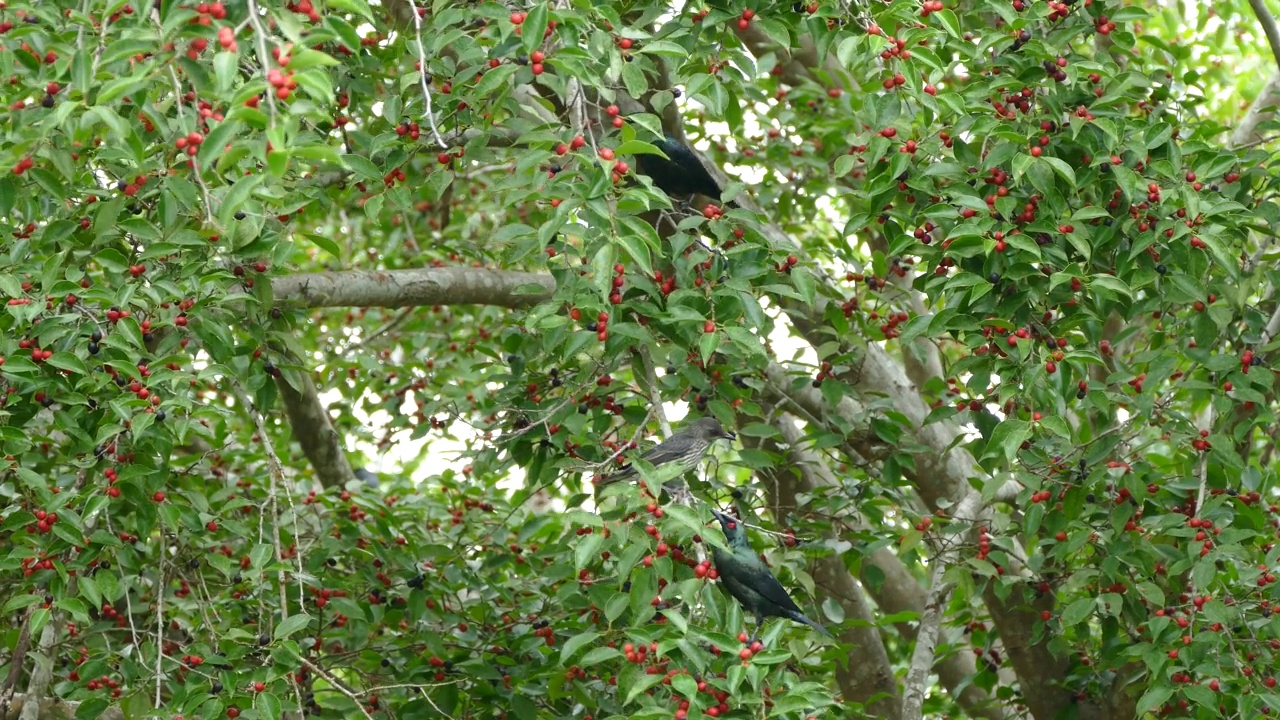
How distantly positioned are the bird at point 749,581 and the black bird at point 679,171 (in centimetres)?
113

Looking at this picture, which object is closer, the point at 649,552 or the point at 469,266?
the point at 649,552

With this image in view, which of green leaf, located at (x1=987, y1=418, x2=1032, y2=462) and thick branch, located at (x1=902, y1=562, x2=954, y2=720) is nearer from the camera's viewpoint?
green leaf, located at (x1=987, y1=418, x2=1032, y2=462)

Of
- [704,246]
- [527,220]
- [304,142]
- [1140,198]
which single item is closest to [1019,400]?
[1140,198]

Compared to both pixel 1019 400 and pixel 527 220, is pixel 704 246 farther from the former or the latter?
pixel 527 220

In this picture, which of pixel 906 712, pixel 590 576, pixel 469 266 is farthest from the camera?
pixel 469 266

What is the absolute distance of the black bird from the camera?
13.1 feet

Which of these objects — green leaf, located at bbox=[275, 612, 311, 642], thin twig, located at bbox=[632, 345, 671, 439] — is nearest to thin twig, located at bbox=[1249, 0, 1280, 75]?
thin twig, located at bbox=[632, 345, 671, 439]

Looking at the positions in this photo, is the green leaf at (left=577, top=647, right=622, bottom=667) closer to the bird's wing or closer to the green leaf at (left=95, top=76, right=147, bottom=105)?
the bird's wing

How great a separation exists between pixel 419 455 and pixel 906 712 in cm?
360

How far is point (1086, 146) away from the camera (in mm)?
3338

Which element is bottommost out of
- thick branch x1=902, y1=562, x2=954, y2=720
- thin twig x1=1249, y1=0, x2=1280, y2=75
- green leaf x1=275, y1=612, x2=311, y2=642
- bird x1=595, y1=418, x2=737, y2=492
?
thick branch x1=902, y1=562, x2=954, y2=720

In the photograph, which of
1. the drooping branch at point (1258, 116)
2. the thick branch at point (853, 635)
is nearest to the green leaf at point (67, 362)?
the thick branch at point (853, 635)

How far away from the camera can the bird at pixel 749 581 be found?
10.8 feet

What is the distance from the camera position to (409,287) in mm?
4715
